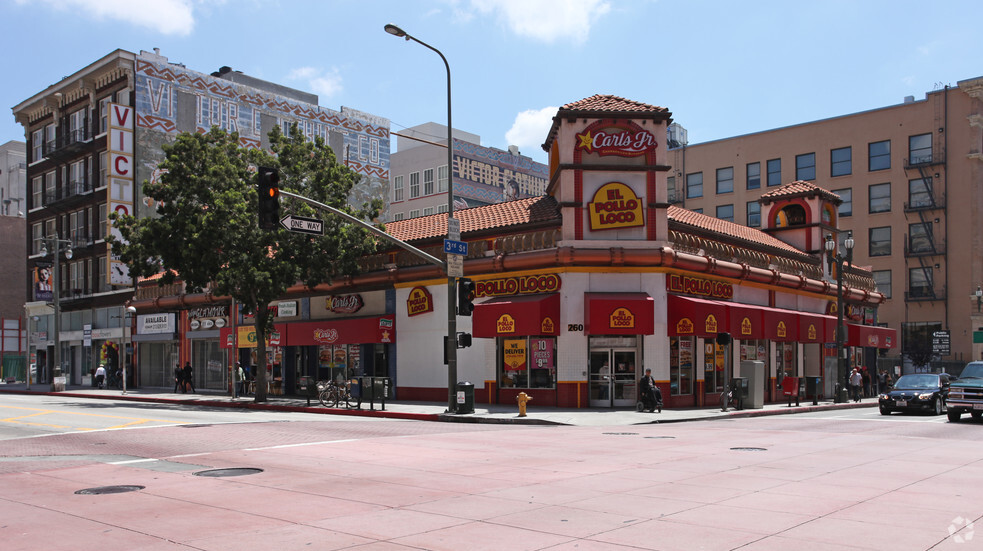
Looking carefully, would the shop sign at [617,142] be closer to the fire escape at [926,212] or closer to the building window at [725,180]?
the fire escape at [926,212]

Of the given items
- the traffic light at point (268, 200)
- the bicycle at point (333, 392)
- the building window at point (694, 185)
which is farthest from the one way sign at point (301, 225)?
the building window at point (694, 185)

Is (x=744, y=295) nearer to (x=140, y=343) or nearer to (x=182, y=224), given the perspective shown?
(x=182, y=224)

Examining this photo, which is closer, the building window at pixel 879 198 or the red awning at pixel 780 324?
the red awning at pixel 780 324

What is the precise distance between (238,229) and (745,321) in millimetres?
20104

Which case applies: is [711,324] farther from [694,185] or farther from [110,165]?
[694,185]

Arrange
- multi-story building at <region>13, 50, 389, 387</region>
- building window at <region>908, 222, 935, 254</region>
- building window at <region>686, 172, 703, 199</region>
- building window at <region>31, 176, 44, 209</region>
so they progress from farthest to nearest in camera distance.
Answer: building window at <region>686, 172, 703, 199</region> → building window at <region>908, 222, 935, 254</region> → building window at <region>31, 176, 44, 209</region> → multi-story building at <region>13, 50, 389, 387</region>

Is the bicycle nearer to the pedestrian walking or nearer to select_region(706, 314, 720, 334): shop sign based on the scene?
select_region(706, 314, 720, 334): shop sign

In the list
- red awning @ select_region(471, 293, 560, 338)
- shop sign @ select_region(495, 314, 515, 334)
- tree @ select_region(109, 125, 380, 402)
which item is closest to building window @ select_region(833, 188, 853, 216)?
red awning @ select_region(471, 293, 560, 338)

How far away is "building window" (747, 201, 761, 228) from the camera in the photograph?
220ft

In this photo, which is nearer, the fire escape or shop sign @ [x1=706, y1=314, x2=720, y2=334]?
shop sign @ [x1=706, y1=314, x2=720, y2=334]

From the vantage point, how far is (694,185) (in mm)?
72125

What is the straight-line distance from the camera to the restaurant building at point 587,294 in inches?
1127

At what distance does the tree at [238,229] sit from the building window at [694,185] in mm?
45162

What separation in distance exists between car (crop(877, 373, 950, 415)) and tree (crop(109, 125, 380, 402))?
20.3 metres
